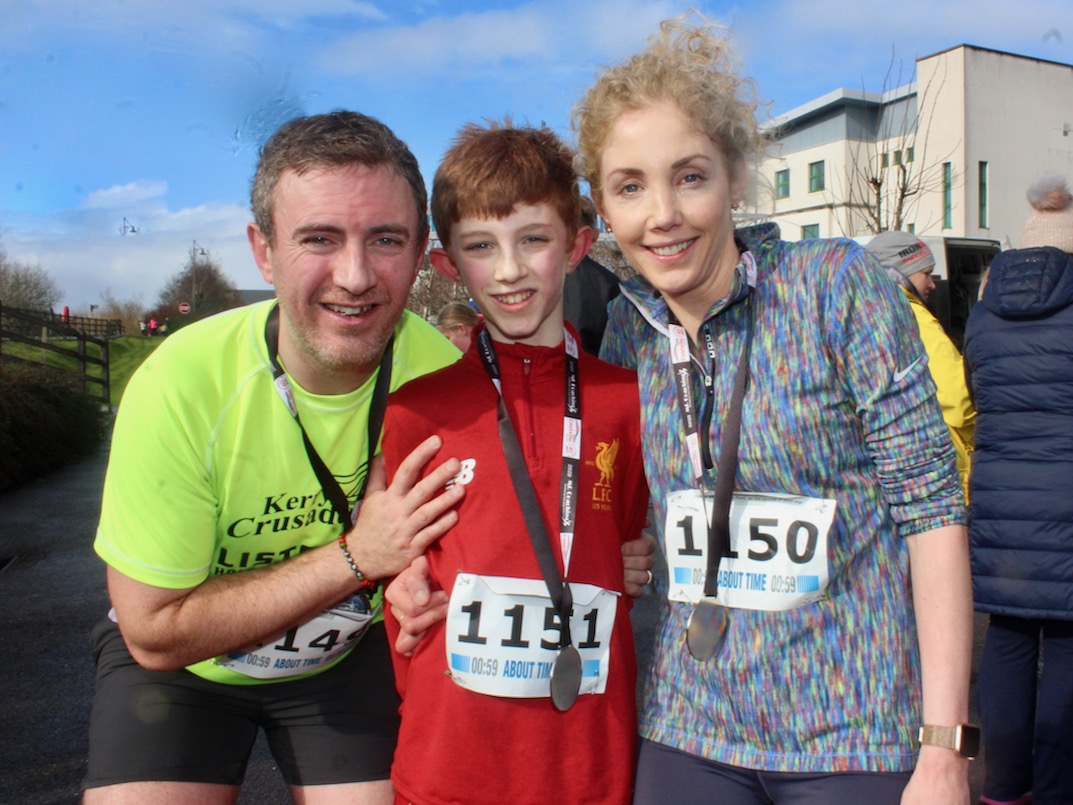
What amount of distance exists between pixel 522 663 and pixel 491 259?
97 centimetres

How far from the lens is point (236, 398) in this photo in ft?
7.73

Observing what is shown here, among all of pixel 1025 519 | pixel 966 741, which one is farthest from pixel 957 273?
pixel 966 741

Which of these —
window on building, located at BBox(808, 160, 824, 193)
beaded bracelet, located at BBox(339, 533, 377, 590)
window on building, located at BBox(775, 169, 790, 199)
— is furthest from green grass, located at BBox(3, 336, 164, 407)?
window on building, located at BBox(808, 160, 824, 193)

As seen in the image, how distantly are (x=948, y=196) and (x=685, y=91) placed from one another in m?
33.8

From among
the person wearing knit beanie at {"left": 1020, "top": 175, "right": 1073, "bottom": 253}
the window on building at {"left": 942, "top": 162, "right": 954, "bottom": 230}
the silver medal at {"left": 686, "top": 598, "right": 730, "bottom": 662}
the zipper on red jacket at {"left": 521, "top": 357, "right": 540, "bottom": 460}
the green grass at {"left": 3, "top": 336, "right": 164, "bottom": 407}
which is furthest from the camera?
the window on building at {"left": 942, "top": 162, "right": 954, "bottom": 230}

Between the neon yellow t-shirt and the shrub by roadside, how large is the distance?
10301 millimetres

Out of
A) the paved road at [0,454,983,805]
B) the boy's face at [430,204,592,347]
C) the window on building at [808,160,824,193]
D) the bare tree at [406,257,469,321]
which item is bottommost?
the paved road at [0,454,983,805]

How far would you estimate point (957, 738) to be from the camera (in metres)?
1.65

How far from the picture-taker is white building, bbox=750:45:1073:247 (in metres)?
31.2

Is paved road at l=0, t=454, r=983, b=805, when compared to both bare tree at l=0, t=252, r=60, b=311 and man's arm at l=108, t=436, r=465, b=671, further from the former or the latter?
bare tree at l=0, t=252, r=60, b=311

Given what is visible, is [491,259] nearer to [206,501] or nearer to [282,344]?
[282,344]

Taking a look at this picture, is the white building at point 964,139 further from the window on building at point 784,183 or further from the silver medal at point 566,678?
the silver medal at point 566,678

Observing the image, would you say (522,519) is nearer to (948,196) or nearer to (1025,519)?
(1025,519)

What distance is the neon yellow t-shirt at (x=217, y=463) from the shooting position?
2238 millimetres
